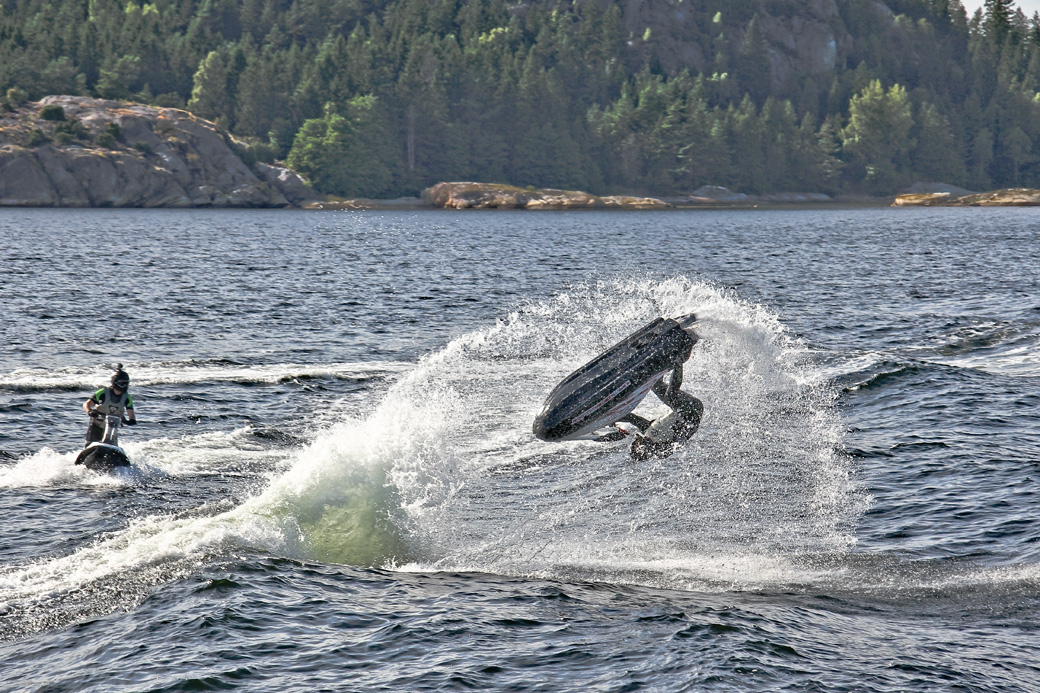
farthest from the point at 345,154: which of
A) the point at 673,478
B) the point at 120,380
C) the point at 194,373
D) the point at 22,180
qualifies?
the point at 673,478

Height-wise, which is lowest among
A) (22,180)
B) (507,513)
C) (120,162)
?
(507,513)

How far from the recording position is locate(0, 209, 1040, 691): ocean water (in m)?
13.6

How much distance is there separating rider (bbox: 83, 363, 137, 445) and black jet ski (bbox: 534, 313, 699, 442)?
9.51 meters

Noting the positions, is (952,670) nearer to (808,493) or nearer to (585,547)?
(585,547)

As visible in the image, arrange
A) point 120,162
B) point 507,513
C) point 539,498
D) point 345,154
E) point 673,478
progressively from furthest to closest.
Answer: point 345,154 < point 120,162 < point 673,478 < point 539,498 < point 507,513

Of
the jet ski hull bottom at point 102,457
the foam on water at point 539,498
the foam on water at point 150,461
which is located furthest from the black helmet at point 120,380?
the foam on water at point 539,498

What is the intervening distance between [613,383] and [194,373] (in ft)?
59.2

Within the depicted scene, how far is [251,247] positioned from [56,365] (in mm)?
58299

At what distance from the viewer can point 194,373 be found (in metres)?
32.9

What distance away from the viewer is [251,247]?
3565 inches

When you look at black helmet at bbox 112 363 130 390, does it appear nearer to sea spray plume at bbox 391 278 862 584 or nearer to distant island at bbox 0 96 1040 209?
→ sea spray plume at bbox 391 278 862 584

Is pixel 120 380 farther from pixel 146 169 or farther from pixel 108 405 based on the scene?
pixel 146 169

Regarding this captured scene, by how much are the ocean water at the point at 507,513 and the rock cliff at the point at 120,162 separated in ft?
385

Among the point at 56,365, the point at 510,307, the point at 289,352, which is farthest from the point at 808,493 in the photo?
the point at 510,307
